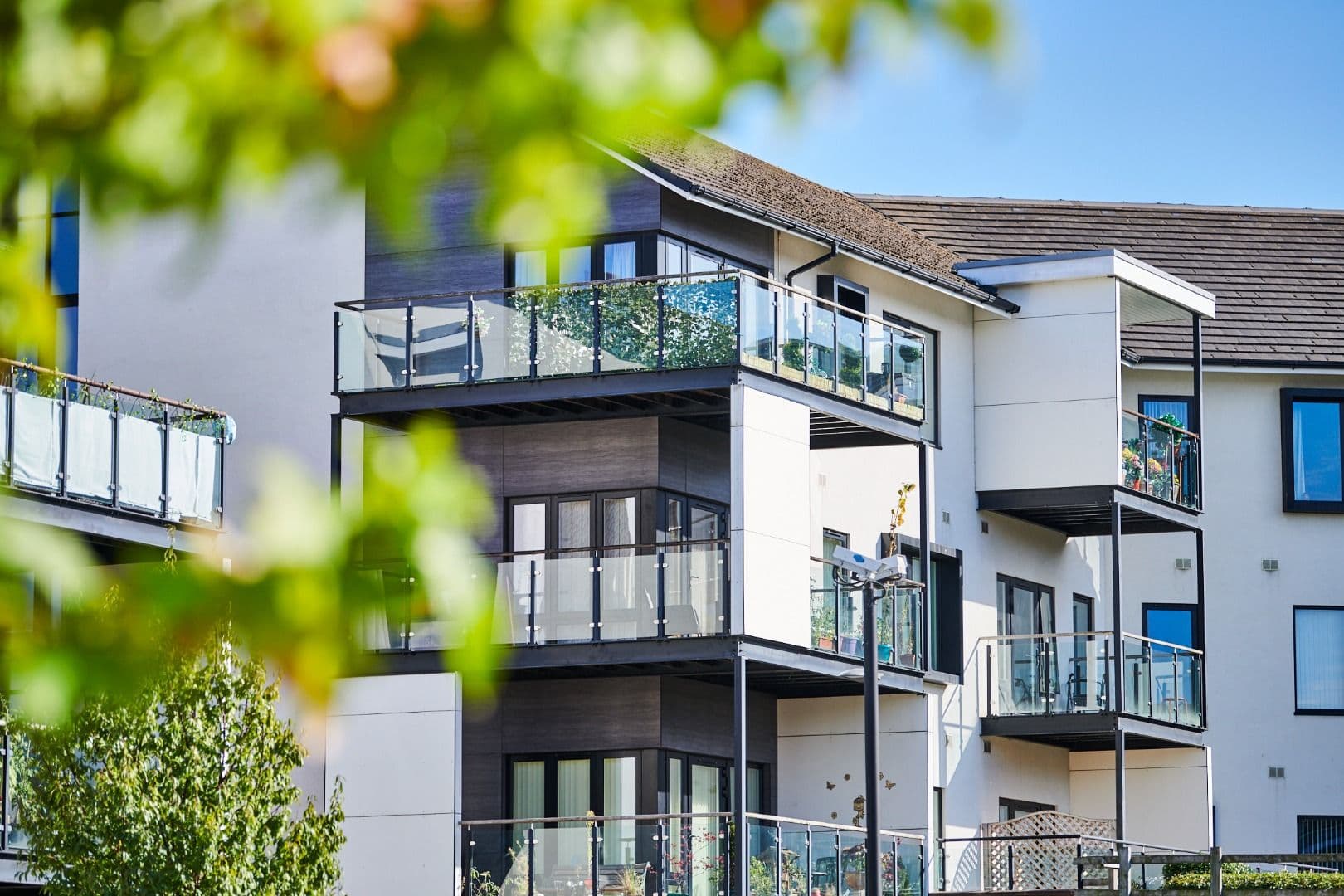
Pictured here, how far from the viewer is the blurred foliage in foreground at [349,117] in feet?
6.29

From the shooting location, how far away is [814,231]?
27.8 meters

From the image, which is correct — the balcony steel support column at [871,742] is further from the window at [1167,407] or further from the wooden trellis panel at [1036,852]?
the window at [1167,407]

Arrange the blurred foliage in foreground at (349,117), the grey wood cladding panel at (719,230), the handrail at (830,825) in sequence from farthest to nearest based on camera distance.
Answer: the grey wood cladding panel at (719,230) < the handrail at (830,825) < the blurred foliage in foreground at (349,117)

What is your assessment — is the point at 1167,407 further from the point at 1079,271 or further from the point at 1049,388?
the point at 1079,271

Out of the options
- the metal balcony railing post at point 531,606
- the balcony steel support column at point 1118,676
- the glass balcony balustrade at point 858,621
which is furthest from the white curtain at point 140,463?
the balcony steel support column at point 1118,676

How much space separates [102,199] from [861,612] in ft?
81.7

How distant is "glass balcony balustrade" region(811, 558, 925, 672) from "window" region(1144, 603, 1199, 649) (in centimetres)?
754

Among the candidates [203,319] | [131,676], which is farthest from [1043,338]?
[131,676]

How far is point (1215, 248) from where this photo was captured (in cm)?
3794

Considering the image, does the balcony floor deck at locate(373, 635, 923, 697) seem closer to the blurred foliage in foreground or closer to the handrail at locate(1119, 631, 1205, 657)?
the handrail at locate(1119, 631, 1205, 657)

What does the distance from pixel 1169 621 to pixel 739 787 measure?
11.8 m

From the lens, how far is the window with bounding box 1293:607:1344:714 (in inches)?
1367

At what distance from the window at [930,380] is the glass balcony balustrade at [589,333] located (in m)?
4.11

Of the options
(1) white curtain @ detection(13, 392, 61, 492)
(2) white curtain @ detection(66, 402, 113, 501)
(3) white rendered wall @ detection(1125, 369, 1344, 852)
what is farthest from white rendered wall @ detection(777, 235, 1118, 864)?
(1) white curtain @ detection(13, 392, 61, 492)
